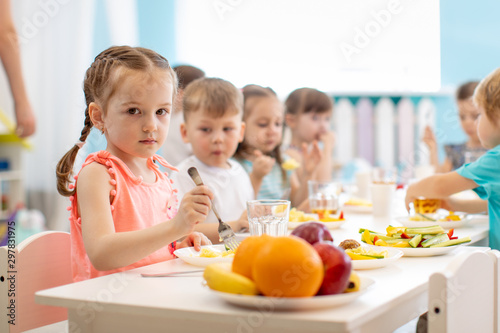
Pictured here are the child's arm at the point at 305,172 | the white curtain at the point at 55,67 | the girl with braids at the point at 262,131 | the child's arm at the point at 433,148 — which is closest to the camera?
the girl with braids at the point at 262,131

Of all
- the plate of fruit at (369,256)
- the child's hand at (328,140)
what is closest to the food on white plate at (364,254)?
the plate of fruit at (369,256)

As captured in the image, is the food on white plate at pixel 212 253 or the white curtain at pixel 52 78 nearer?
the food on white plate at pixel 212 253

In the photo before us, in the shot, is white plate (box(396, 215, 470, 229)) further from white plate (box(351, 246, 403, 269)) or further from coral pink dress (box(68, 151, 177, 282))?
coral pink dress (box(68, 151, 177, 282))

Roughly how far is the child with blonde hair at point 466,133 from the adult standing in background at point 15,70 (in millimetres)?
2619

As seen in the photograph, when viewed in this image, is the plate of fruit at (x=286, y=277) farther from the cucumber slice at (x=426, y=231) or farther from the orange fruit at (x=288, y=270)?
the cucumber slice at (x=426, y=231)

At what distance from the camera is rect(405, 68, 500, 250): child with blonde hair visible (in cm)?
157

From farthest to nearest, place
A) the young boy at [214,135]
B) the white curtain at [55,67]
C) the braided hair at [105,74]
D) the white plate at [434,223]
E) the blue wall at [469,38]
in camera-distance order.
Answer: the blue wall at [469,38]
the white curtain at [55,67]
the young boy at [214,135]
the white plate at [434,223]
the braided hair at [105,74]

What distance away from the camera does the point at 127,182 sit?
1.19m

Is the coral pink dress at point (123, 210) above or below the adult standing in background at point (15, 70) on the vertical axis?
below

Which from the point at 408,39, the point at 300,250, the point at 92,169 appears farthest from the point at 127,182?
the point at 408,39

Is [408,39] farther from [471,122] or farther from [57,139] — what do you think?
[57,139]

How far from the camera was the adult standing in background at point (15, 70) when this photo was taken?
3.64 metres

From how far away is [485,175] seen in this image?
5.18 ft

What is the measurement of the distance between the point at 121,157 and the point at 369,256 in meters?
0.55
